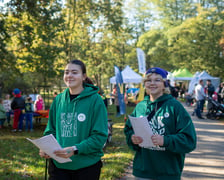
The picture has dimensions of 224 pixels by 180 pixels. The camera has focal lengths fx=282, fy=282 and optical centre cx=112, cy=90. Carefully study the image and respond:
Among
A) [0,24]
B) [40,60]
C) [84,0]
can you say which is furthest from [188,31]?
[0,24]

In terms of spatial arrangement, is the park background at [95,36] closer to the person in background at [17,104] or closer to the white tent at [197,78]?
the person in background at [17,104]

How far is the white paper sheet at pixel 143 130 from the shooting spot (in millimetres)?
2627

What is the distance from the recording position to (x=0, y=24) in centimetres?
1120

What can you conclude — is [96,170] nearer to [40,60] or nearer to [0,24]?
[0,24]

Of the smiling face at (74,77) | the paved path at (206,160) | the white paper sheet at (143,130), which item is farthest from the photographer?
the paved path at (206,160)

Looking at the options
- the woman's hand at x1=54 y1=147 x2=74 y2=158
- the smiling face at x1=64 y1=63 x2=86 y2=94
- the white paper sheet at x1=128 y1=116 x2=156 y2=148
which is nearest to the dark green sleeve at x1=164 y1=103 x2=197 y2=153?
the white paper sheet at x1=128 y1=116 x2=156 y2=148

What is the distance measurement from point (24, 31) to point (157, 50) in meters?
33.8

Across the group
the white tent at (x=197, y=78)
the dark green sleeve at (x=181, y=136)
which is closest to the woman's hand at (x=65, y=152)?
the dark green sleeve at (x=181, y=136)

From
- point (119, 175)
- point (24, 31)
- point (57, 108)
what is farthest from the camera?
point (24, 31)

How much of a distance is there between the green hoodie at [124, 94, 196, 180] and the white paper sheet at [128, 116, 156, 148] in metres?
0.13

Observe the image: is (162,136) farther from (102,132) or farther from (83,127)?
(83,127)

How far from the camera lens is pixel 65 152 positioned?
8.27 ft

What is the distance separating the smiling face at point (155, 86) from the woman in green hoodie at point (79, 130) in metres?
0.55

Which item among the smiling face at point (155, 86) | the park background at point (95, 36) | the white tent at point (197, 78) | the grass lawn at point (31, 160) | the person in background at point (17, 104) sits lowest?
the grass lawn at point (31, 160)
